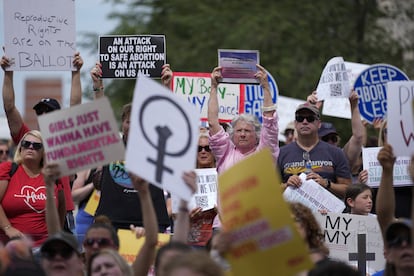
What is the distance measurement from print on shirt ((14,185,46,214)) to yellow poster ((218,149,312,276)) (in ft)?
11.1

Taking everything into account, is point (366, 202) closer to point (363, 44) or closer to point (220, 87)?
point (220, 87)

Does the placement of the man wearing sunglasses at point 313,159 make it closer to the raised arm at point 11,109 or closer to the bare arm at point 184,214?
the raised arm at point 11,109

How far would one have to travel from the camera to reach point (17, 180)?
1068cm

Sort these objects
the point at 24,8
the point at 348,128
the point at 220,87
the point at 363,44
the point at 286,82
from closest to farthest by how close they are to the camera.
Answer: the point at 24,8 → the point at 220,87 → the point at 348,128 → the point at 363,44 → the point at 286,82

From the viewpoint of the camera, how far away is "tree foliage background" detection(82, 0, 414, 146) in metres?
26.1

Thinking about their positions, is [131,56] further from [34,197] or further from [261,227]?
[261,227]

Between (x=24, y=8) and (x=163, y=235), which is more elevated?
(x=24, y=8)

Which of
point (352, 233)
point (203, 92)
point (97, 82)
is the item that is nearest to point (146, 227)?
point (97, 82)

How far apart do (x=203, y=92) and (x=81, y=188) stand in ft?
5.77

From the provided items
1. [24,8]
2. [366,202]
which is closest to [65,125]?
[24,8]

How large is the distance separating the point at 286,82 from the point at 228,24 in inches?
113

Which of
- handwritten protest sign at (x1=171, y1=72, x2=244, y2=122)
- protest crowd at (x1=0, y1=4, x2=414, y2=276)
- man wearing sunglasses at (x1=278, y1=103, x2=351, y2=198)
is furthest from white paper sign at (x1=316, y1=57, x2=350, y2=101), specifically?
man wearing sunglasses at (x1=278, y1=103, x2=351, y2=198)

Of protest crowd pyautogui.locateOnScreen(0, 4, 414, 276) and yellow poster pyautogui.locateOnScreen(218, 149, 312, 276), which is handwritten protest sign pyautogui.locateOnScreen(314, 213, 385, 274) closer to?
protest crowd pyautogui.locateOnScreen(0, 4, 414, 276)

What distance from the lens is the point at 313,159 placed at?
38.2ft
